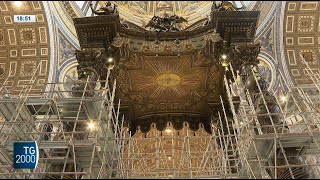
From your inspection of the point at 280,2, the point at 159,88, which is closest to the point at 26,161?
the point at 159,88

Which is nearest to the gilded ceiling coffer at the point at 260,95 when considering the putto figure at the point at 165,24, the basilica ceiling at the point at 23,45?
the putto figure at the point at 165,24

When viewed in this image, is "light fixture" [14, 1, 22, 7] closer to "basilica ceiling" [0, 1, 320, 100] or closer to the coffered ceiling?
"basilica ceiling" [0, 1, 320, 100]

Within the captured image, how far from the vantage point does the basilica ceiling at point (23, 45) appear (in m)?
12.8

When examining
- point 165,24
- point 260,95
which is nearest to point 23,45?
point 165,24

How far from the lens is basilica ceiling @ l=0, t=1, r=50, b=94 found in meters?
12.8

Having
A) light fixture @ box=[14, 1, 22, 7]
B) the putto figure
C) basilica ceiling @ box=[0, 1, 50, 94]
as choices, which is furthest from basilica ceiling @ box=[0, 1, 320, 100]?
the putto figure

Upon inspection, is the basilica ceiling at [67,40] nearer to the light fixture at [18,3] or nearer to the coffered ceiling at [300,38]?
the coffered ceiling at [300,38]

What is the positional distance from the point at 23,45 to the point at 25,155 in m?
8.76

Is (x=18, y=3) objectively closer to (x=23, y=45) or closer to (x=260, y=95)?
(x=23, y=45)

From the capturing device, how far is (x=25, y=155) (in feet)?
17.1

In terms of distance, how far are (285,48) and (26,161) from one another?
10662 mm

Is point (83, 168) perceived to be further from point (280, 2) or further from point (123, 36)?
point (280, 2)

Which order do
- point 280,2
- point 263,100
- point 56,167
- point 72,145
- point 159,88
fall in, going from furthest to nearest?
point 280,2 < point 159,88 < point 263,100 < point 56,167 < point 72,145

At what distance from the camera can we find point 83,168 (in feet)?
20.7
